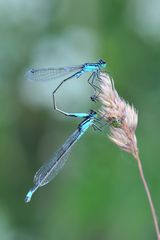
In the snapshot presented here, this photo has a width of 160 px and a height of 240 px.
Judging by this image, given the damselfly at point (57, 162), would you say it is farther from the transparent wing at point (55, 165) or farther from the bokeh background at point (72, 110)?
the bokeh background at point (72, 110)

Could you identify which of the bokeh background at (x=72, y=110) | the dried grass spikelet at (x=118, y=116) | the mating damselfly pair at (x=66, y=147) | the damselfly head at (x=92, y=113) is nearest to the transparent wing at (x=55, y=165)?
the mating damselfly pair at (x=66, y=147)

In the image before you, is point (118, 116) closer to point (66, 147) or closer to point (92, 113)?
point (92, 113)

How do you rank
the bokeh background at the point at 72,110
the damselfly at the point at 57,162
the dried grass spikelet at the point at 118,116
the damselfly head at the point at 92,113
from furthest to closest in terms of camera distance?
the bokeh background at the point at 72,110 < the damselfly at the point at 57,162 < the damselfly head at the point at 92,113 < the dried grass spikelet at the point at 118,116

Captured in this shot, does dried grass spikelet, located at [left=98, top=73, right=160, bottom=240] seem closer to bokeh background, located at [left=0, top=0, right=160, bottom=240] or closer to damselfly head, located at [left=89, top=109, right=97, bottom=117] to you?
damselfly head, located at [left=89, top=109, right=97, bottom=117]

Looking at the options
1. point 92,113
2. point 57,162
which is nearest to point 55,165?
point 57,162

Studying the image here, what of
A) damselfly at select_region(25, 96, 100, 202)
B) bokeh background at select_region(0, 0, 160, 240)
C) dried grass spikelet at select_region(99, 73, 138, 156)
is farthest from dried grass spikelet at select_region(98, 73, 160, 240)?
bokeh background at select_region(0, 0, 160, 240)

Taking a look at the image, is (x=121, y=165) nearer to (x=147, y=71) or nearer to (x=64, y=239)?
(x=64, y=239)
